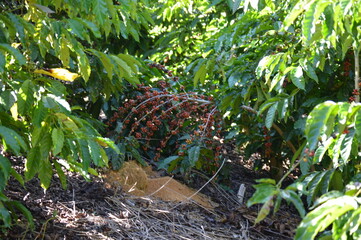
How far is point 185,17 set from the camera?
19.9 feet

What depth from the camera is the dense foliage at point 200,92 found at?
1.90m

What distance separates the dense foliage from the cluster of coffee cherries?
0.01m

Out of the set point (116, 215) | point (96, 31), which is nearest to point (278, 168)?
point (116, 215)

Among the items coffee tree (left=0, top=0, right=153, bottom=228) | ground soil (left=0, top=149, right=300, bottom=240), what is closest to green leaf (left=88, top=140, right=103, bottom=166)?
coffee tree (left=0, top=0, right=153, bottom=228)

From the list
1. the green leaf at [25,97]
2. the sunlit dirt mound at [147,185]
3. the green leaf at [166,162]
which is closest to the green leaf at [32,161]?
the green leaf at [25,97]

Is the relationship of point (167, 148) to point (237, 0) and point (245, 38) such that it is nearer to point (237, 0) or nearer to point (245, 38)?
point (245, 38)

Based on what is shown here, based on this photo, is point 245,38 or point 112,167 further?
point 112,167

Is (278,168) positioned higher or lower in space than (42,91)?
lower

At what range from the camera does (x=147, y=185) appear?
3957 millimetres

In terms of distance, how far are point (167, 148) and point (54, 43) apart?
2082mm

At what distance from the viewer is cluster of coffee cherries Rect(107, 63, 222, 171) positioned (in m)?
3.97

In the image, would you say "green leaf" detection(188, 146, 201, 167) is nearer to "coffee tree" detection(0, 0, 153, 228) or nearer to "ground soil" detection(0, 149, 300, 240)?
"ground soil" detection(0, 149, 300, 240)

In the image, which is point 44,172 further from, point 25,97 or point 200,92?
point 200,92

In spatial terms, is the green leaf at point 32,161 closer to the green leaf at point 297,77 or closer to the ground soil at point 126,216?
the ground soil at point 126,216
